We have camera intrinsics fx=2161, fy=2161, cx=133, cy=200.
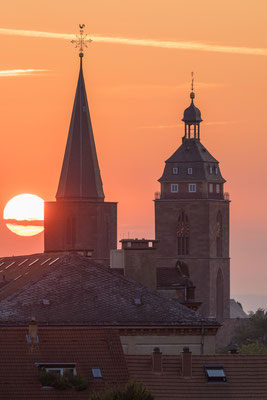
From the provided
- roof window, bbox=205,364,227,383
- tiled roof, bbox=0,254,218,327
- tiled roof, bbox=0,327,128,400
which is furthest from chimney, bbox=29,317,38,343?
tiled roof, bbox=0,254,218,327

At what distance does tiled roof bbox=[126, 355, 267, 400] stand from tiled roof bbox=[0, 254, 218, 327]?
55.1 feet

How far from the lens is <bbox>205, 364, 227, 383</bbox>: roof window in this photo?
9631cm

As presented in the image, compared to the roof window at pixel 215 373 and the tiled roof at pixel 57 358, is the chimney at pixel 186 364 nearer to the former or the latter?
the roof window at pixel 215 373

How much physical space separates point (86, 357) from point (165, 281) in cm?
5157

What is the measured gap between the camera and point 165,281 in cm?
14725

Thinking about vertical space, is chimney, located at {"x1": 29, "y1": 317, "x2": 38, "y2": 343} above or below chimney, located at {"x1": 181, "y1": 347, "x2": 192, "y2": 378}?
above

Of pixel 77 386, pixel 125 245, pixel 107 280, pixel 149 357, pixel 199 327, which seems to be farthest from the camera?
pixel 125 245

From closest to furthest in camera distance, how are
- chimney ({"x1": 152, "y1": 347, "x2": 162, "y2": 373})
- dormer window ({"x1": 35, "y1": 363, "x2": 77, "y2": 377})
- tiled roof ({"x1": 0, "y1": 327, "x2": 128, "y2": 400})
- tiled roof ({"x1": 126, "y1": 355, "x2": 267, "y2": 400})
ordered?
tiled roof ({"x1": 0, "y1": 327, "x2": 128, "y2": 400}) → dormer window ({"x1": 35, "y1": 363, "x2": 77, "y2": 377}) → tiled roof ({"x1": 126, "y1": 355, "x2": 267, "y2": 400}) → chimney ({"x1": 152, "y1": 347, "x2": 162, "y2": 373})

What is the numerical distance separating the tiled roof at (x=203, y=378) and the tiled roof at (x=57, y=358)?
4.59ft

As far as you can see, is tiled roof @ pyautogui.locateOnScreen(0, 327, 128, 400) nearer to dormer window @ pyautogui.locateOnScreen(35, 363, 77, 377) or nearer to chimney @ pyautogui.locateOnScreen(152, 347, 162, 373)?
dormer window @ pyautogui.locateOnScreen(35, 363, 77, 377)

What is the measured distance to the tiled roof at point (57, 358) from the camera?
90938 mm

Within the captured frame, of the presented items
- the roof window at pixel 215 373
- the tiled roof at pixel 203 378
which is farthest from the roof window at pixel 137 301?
the roof window at pixel 215 373

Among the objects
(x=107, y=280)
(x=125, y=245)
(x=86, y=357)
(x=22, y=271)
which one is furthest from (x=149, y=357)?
(x=22, y=271)

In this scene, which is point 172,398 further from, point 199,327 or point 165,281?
point 165,281
